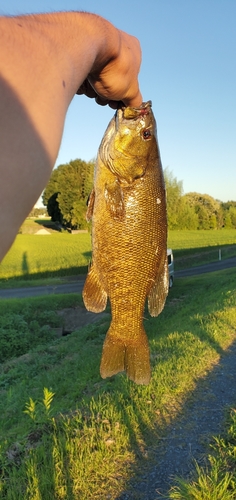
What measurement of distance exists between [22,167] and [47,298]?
15896mm

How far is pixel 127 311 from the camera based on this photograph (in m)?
2.43

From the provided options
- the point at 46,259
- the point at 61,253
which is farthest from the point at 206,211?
the point at 46,259

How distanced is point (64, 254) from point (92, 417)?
29.5m

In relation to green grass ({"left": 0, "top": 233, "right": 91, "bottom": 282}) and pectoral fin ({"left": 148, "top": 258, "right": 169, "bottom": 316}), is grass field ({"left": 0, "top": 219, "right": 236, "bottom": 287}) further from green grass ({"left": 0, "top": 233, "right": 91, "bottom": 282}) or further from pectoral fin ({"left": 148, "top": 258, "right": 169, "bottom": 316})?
pectoral fin ({"left": 148, "top": 258, "right": 169, "bottom": 316})

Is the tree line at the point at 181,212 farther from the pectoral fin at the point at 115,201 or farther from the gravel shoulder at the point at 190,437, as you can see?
the pectoral fin at the point at 115,201

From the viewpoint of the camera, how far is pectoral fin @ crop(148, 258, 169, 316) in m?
2.42

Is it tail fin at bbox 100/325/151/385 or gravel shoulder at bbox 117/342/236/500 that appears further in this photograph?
gravel shoulder at bbox 117/342/236/500

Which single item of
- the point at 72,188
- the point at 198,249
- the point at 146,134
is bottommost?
the point at 198,249

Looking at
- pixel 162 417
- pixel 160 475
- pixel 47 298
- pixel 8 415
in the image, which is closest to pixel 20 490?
pixel 160 475

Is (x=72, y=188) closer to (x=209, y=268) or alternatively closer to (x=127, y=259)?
(x=209, y=268)

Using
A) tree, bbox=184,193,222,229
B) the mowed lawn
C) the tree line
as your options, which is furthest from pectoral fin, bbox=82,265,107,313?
tree, bbox=184,193,222,229

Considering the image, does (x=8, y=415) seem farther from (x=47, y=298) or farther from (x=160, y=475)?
(x=47, y=298)

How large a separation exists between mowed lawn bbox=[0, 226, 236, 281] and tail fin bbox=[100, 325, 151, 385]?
60.9 ft

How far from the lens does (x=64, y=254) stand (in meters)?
34.0
